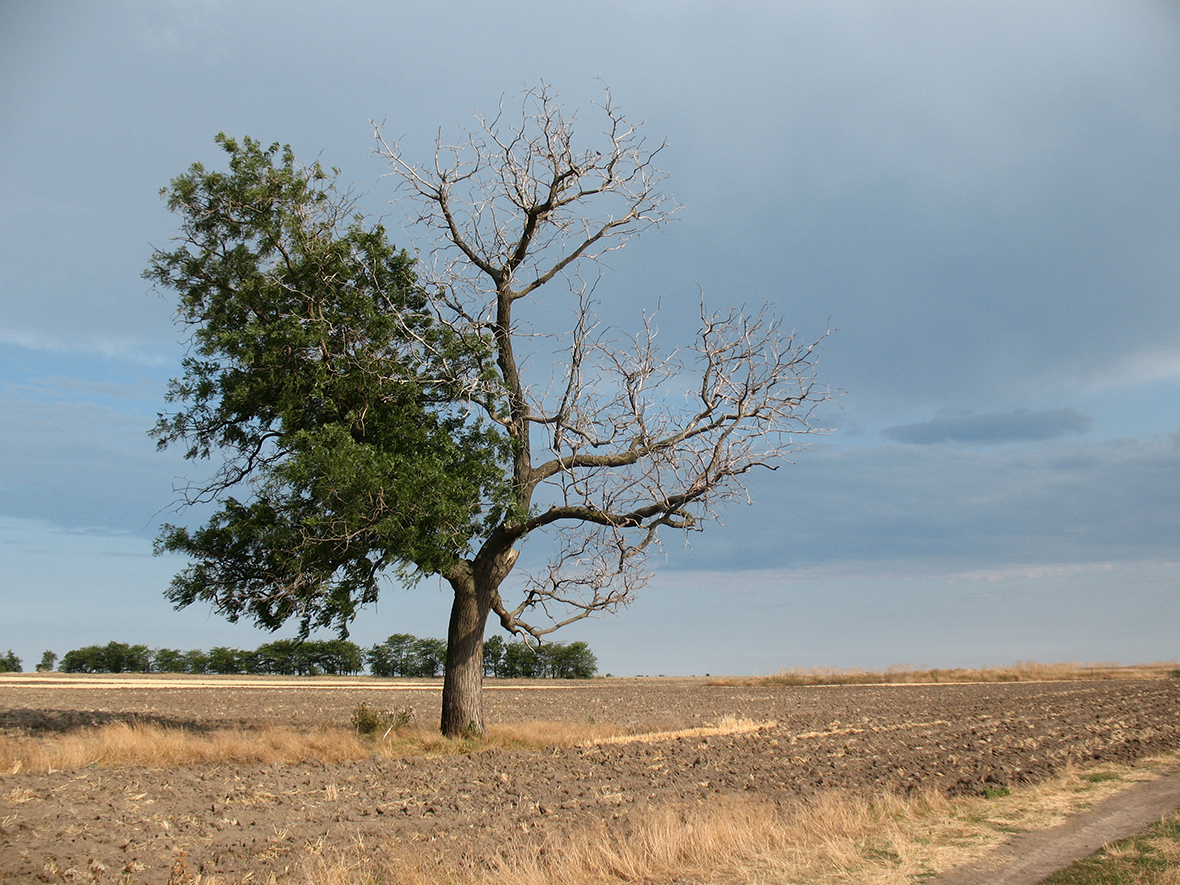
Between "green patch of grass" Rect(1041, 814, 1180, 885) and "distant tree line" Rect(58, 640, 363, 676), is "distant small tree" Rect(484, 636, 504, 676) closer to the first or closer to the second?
"distant tree line" Rect(58, 640, 363, 676)

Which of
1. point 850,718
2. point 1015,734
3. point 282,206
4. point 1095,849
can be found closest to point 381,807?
point 1095,849

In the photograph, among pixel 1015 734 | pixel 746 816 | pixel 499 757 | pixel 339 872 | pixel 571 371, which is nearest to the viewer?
pixel 339 872

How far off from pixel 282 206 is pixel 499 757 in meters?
13.7

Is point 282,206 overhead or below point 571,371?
overhead

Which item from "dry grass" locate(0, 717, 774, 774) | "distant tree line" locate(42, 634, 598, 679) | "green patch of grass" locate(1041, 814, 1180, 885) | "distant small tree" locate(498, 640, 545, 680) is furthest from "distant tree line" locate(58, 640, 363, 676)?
"green patch of grass" locate(1041, 814, 1180, 885)

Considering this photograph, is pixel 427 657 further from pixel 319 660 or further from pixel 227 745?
pixel 227 745

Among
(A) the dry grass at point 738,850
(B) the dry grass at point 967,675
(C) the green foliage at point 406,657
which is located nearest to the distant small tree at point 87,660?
(C) the green foliage at point 406,657

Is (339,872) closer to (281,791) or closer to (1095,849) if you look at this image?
(281,791)

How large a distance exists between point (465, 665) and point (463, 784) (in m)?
5.37

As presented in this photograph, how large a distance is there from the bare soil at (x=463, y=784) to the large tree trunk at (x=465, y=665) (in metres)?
1.87

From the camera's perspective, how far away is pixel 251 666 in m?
101

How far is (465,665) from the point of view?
1884cm

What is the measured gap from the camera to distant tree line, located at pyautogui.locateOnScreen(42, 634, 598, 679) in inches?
3826

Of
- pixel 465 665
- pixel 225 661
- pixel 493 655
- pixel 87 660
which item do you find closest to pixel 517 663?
pixel 493 655
